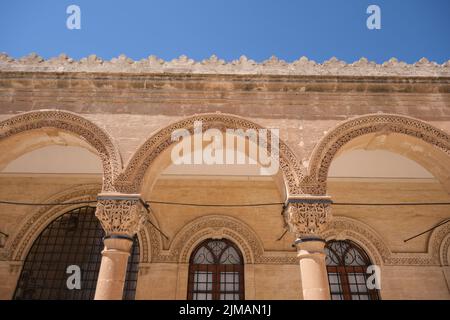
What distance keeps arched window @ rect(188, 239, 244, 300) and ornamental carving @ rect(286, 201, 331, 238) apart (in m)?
2.60

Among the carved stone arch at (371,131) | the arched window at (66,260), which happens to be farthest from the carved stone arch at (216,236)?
the carved stone arch at (371,131)

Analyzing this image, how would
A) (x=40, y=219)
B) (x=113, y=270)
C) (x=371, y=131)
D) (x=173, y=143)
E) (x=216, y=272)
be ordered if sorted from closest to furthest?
(x=113, y=270) < (x=173, y=143) < (x=371, y=131) < (x=216, y=272) < (x=40, y=219)

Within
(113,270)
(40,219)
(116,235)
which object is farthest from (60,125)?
(40,219)

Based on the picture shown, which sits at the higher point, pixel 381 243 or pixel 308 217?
pixel 381 243

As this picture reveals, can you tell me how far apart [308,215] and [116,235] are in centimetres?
268

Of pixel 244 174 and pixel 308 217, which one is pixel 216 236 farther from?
pixel 308 217

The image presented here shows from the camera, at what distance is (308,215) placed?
475 cm

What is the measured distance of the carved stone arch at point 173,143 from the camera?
16.4 feet

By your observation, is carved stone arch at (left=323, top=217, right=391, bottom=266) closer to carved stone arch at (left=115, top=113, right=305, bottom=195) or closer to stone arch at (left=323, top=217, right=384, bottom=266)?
stone arch at (left=323, top=217, right=384, bottom=266)

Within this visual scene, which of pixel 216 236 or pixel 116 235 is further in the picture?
pixel 216 236

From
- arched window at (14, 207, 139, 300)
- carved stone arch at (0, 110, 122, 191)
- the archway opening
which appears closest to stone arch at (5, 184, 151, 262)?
arched window at (14, 207, 139, 300)

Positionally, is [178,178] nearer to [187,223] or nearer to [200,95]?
[187,223]

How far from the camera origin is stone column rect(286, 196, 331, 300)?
14.4 ft
